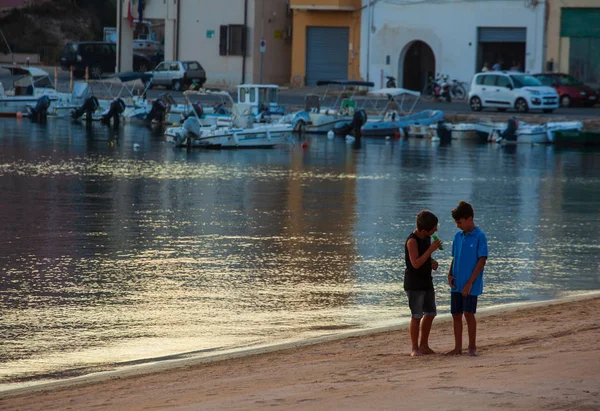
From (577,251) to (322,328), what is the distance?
21.1 ft

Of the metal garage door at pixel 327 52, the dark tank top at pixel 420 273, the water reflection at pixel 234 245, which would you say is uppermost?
the metal garage door at pixel 327 52

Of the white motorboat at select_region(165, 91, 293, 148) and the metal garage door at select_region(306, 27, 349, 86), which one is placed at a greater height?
the metal garage door at select_region(306, 27, 349, 86)

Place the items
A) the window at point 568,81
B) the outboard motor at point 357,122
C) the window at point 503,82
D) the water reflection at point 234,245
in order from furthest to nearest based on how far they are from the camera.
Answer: the window at point 568,81 → the window at point 503,82 → the outboard motor at point 357,122 → the water reflection at point 234,245

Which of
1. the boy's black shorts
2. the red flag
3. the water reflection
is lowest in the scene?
the water reflection

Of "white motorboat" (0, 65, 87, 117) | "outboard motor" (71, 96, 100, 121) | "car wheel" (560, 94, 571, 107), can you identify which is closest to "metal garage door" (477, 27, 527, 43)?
"car wheel" (560, 94, 571, 107)

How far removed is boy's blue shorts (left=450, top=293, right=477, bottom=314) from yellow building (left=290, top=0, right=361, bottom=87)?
50.1 meters

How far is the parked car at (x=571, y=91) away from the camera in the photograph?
48906mm

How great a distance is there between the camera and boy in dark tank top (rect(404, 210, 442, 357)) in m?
9.09

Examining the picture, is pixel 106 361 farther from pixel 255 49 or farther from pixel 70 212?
pixel 255 49

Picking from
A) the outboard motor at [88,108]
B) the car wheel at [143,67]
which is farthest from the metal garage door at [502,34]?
the car wheel at [143,67]

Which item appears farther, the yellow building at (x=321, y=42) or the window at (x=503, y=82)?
the yellow building at (x=321, y=42)

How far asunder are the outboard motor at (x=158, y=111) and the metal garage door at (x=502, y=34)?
15.9 m

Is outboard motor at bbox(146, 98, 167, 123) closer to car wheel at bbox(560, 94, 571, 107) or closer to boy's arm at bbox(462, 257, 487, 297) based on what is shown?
Result: car wheel at bbox(560, 94, 571, 107)

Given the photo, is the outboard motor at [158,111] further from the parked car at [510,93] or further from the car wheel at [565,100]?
the car wheel at [565,100]
